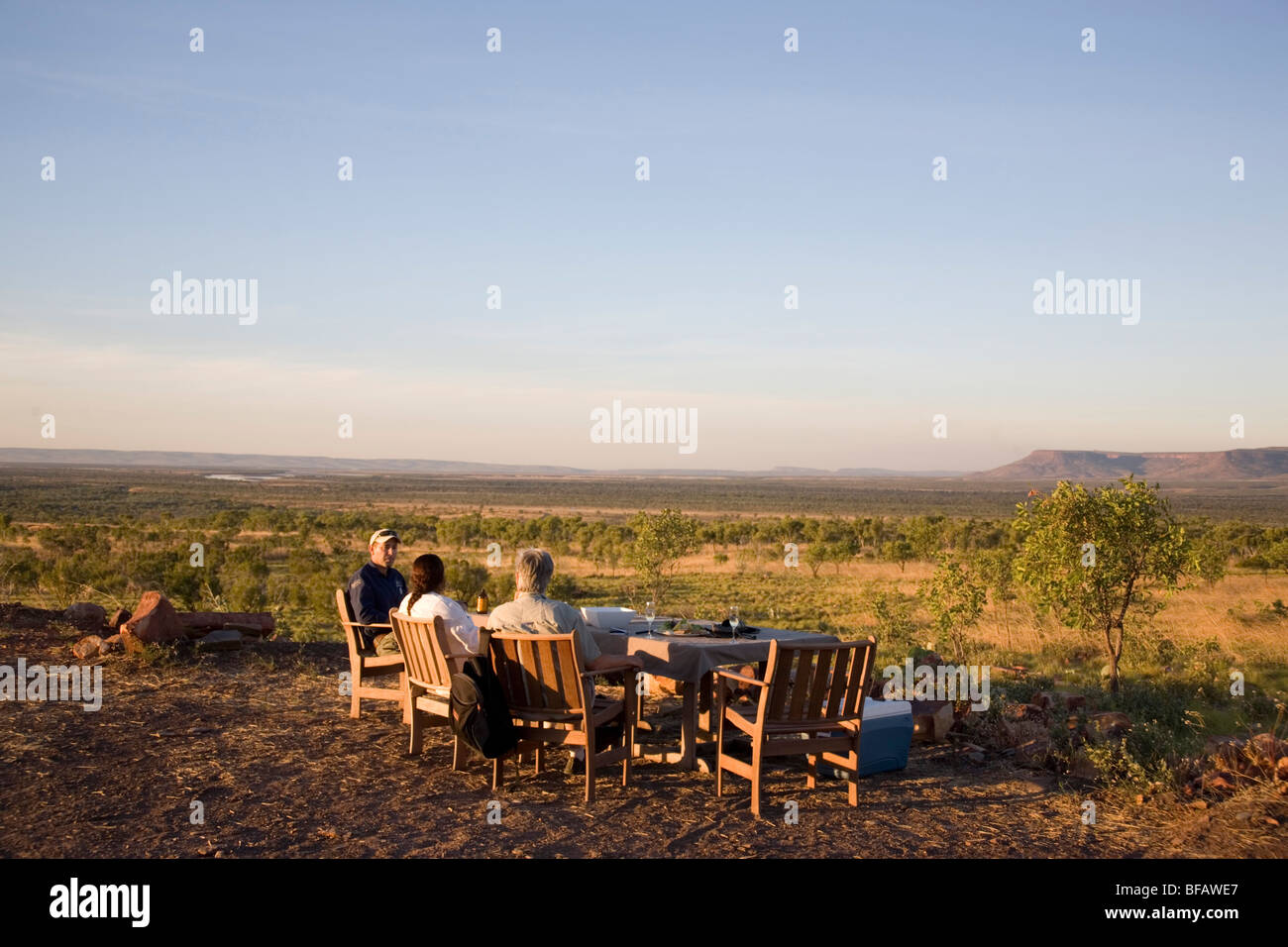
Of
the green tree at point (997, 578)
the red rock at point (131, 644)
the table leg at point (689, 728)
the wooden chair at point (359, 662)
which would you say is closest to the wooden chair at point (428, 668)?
the wooden chair at point (359, 662)

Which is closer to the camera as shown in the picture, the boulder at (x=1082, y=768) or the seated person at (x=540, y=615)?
the seated person at (x=540, y=615)

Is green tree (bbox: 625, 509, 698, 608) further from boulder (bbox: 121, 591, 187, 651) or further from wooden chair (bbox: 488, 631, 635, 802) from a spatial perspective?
wooden chair (bbox: 488, 631, 635, 802)

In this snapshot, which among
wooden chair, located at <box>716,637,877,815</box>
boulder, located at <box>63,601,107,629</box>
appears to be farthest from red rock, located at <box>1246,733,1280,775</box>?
boulder, located at <box>63,601,107,629</box>

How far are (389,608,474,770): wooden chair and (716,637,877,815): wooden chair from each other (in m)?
1.57

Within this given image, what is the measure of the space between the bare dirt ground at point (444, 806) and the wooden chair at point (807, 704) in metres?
0.29

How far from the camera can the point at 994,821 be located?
17.4 ft

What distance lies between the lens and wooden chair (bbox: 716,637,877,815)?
205 inches

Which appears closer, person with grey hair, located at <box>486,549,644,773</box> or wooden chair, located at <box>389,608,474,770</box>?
person with grey hair, located at <box>486,549,644,773</box>

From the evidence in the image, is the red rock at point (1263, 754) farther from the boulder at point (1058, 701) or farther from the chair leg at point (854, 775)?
the chair leg at point (854, 775)

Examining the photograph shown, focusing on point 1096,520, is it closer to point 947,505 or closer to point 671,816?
point 671,816

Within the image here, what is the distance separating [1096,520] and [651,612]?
6.72m

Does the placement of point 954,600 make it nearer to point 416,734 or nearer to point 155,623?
point 416,734

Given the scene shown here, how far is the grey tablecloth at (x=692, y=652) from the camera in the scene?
226 inches
